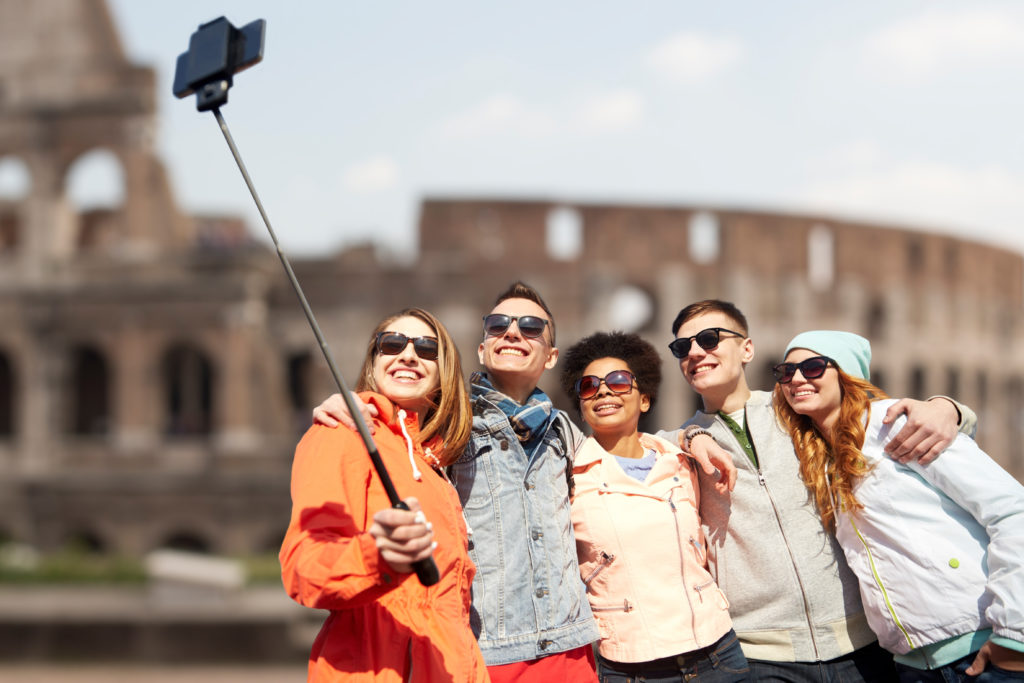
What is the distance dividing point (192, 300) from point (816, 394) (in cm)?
1838

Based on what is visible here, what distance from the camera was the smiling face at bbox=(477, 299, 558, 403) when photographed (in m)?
3.34

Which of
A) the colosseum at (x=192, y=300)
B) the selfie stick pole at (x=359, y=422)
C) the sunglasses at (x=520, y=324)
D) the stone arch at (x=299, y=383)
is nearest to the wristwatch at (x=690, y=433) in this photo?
the sunglasses at (x=520, y=324)

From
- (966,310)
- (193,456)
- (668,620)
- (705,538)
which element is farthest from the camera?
(966,310)

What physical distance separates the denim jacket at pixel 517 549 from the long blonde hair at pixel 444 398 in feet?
0.43

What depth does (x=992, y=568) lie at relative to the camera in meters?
2.92

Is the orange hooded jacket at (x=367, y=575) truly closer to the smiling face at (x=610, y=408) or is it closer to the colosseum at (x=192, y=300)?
the smiling face at (x=610, y=408)

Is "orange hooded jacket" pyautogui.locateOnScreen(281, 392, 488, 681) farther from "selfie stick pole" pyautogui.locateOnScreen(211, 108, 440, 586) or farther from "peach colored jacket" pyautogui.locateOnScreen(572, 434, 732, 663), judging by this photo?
"peach colored jacket" pyautogui.locateOnScreen(572, 434, 732, 663)

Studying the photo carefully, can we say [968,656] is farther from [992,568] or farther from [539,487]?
[539,487]

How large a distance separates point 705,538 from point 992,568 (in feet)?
3.08

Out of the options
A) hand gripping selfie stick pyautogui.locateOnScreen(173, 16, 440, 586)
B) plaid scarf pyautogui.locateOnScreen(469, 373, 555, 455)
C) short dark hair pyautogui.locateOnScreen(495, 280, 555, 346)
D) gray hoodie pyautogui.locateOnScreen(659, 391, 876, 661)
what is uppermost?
hand gripping selfie stick pyautogui.locateOnScreen(173, 16, 440, 586)

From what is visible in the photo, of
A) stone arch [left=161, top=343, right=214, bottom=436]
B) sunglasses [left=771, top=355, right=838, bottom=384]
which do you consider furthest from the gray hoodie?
stone arch [left=161, top=343, right=214, bottom=436]

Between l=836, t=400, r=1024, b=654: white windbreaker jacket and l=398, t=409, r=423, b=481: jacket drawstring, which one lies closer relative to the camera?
l=398, t=409, r=423, b=481: jacket drawstring

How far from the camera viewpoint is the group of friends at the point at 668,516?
2771 millimetres

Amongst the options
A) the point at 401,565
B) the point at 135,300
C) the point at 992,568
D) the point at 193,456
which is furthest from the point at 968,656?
the point at 135,300
